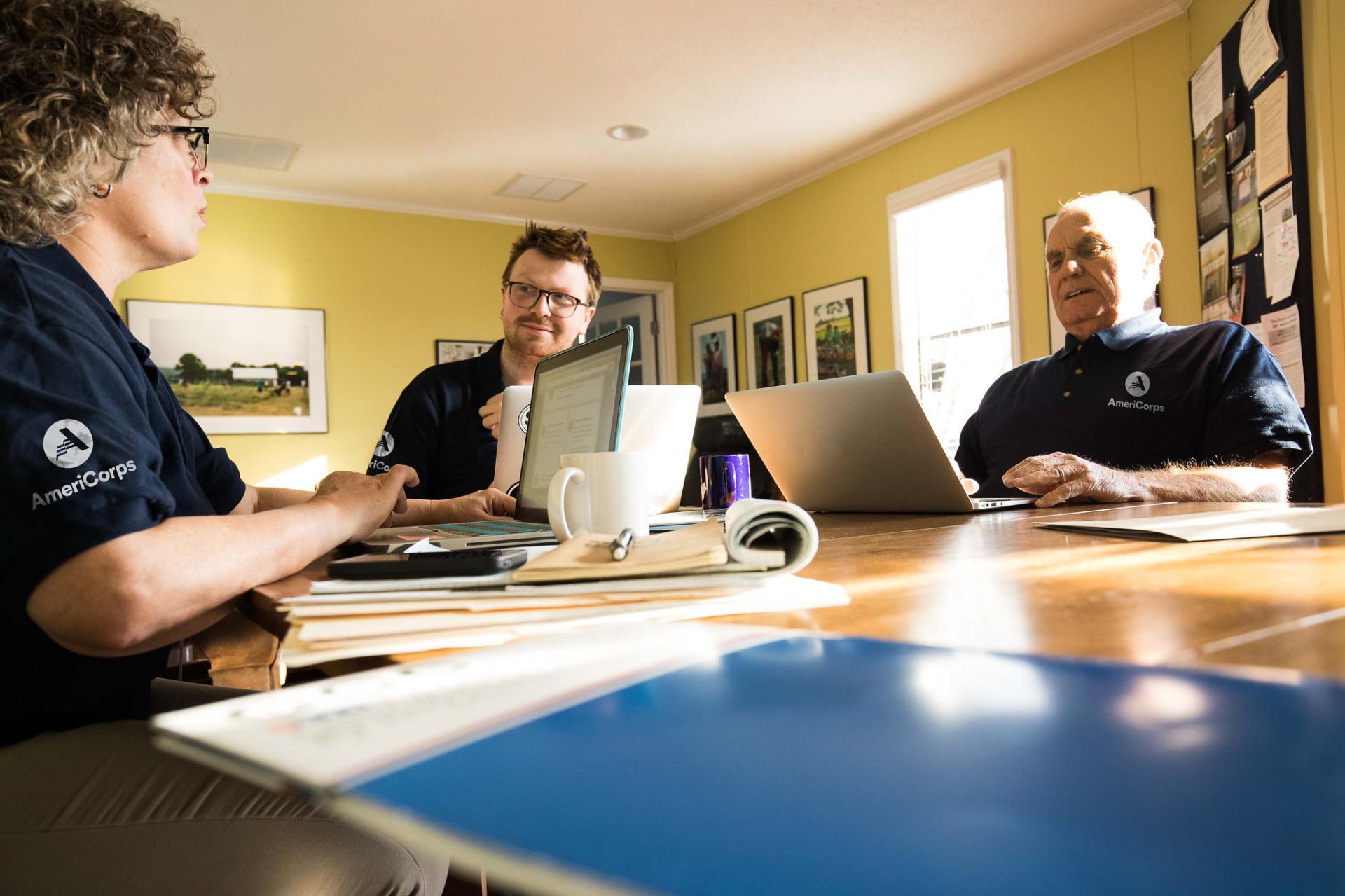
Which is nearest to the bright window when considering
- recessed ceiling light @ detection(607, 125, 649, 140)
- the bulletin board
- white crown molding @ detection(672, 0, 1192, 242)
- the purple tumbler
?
white crown molding @ detection(672, 0, 1192, 242)

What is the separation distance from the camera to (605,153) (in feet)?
16.5

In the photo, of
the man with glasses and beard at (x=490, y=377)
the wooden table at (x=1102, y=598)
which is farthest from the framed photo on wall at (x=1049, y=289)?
the wooden table at (x=1102, y=598)

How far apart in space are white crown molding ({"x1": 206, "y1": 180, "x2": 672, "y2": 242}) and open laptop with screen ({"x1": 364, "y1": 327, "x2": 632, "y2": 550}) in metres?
4.28

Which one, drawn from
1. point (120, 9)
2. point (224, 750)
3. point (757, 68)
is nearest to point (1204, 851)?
point (224, 750)

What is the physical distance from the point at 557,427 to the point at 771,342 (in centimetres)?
444

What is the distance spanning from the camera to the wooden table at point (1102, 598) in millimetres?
435

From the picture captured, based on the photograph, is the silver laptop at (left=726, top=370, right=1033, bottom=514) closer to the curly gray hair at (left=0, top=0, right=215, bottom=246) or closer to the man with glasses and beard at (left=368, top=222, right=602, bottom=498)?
the man with glasses and beard at (left=368, top=222, right=602, bottom=498)

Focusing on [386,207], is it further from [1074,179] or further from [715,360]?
[1074,179]

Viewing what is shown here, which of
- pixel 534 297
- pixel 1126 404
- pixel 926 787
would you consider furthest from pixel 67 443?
pixel 1126 404

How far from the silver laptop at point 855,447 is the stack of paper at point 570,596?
71 cm

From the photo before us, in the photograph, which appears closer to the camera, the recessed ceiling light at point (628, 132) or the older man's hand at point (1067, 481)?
the older man's hand at point (1067, 481)

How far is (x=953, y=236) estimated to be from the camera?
4.62 metres

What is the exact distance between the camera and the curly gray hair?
0.97 metres

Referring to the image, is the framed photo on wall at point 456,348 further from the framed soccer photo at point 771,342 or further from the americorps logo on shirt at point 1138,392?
the americorps logo on shirt at point 1138,392
